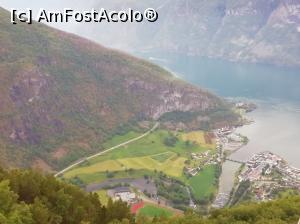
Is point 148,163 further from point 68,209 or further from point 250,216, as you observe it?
point 68,209

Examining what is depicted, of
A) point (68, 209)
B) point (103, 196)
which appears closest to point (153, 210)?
point (103, 196)

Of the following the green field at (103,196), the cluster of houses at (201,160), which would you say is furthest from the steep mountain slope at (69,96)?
the cluster of houses at (201,160)

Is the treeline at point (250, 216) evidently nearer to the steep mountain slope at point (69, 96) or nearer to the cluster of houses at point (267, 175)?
the cluster of houses at point (267, 175)

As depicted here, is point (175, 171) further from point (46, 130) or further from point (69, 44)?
point (69, 44)

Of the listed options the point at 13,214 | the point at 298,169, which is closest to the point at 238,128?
the point at 298,169

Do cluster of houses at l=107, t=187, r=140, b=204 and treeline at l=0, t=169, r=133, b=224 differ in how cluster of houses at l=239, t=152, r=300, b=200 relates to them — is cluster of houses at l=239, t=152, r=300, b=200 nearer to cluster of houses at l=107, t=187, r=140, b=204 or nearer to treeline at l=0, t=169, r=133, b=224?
cluster of houses at l=107, t=187, r=140, b=204
